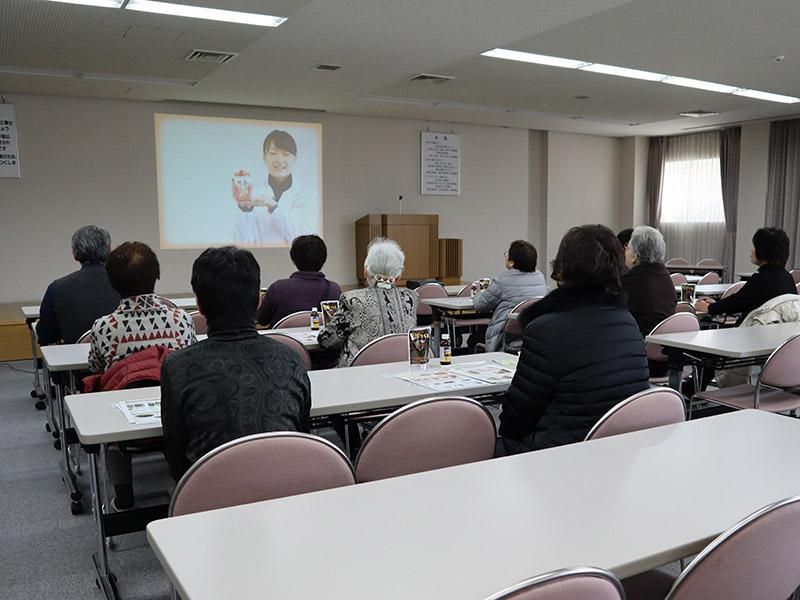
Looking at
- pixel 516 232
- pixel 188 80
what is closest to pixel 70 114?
pixel 188 80

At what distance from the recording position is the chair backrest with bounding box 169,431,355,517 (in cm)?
152

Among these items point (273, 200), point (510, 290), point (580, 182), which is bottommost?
point (510, 290)

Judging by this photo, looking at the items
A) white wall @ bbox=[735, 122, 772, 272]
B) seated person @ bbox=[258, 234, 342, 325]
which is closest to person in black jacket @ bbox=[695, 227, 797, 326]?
seated person @ bbox=[258, 234, 342, 325]

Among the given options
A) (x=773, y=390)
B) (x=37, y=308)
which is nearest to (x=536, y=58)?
(x=773, y=390)

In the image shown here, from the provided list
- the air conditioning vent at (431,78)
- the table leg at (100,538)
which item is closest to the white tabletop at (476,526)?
the table leg at (100,538)

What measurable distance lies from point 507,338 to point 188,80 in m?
4.31

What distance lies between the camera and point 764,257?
4254 millimetres

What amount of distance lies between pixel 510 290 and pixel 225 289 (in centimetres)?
334

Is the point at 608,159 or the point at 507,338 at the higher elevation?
the point at 608,159

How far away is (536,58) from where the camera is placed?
628 centimetres

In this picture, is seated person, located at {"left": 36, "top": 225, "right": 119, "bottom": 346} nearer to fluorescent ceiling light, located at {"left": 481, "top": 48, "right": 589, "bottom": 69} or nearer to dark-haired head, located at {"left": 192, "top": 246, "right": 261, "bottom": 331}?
dark-haired head, located at {"left": 192, "top": 246, "right": 261, "bottom": 331}

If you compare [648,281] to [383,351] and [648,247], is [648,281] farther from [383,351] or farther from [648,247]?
[383,351]

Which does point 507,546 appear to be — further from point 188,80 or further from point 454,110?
point 454,110

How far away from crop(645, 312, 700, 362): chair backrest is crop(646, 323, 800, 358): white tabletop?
0.15m
